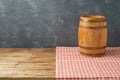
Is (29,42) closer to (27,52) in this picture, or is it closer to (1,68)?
(27,52)

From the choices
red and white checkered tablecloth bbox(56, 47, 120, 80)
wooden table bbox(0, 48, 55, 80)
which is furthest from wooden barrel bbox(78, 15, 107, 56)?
wooden table bbox(0, 48, 55, 80)

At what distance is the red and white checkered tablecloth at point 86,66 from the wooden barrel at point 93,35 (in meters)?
0.06

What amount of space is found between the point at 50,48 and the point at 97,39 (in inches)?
21.0

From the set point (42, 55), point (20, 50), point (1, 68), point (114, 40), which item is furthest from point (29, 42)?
point (114, 40)

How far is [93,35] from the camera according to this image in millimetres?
1717

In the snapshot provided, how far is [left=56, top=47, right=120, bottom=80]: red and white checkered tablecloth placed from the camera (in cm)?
139

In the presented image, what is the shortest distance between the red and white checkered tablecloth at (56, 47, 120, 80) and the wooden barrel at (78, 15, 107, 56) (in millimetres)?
60

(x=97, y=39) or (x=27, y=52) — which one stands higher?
(x=97, y=39)

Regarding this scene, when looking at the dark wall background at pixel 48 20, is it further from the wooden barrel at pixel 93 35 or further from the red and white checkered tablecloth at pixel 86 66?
the wooden barrel at pixel 93 35

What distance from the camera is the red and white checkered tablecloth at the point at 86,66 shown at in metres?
1.39

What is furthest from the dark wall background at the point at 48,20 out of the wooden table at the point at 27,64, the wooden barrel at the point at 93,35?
the wooden barrel at the point at 93,35

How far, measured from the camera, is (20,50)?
204cm

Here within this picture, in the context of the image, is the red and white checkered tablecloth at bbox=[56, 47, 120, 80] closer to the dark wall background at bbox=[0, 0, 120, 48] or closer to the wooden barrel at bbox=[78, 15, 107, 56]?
the wooden barrel at bbox=[78, 15, 107, 56]

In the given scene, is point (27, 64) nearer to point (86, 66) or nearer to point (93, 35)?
point (86, 66)
